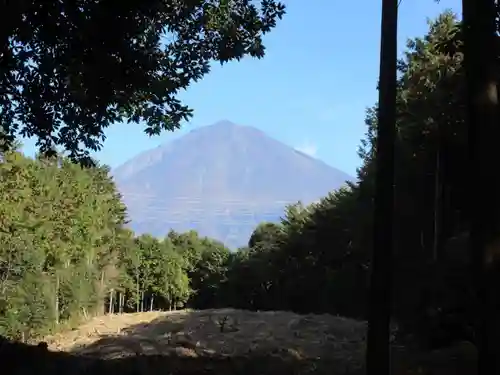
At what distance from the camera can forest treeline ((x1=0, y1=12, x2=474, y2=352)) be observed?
1267 centimetres

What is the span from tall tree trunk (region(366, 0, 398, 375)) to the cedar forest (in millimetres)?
706

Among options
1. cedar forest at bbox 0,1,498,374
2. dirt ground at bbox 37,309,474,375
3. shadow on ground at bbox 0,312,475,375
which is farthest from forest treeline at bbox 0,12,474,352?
shadow on ground at bbox 0,312,475,375

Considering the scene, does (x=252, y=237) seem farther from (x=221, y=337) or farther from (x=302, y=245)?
(x=221, y=337)

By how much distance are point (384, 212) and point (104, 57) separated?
299 centimetres

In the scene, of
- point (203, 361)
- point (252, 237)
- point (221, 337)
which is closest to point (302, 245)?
point (252, 237)

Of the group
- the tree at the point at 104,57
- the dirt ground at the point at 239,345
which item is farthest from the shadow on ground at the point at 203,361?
the tree at the point at 104,57

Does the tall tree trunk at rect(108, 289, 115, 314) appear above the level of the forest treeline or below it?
below

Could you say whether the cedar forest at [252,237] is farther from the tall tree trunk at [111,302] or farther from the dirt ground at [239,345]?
the dirt ground at [239,345]

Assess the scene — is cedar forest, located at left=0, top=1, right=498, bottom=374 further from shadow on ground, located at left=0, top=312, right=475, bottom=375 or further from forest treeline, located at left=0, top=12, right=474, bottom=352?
shadow on ground, located at left=0, top=312, right=475, bottom=375

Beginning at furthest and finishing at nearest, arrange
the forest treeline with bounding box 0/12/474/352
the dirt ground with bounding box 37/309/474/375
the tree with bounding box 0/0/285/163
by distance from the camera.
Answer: the forest treeline with bounding box 0/12/474/352, the dirt ground with bounding box 37/309/474/375, the tree with bounding box 0/0/285/163

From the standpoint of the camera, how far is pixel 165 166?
355ft

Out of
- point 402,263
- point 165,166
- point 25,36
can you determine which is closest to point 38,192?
point 402,263

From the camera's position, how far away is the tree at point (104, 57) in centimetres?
546

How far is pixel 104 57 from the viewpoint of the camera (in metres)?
5.71
